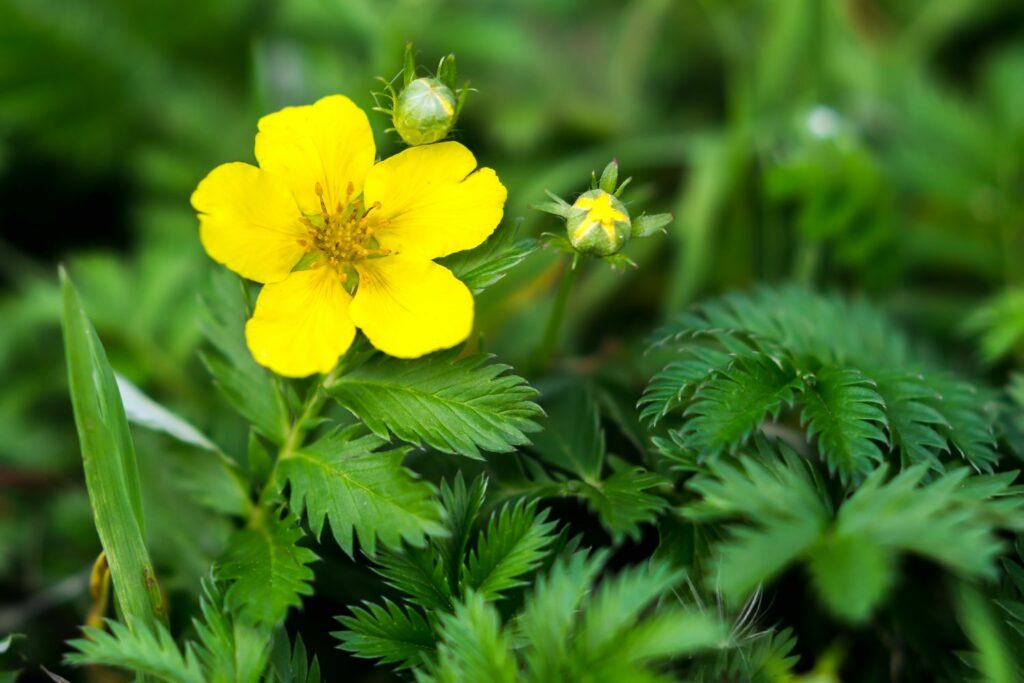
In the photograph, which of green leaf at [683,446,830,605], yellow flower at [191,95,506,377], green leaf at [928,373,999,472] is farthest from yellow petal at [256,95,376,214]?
green leaf at [928,373,999,472]

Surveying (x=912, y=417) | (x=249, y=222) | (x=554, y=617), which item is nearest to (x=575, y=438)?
(x=554, y=617)

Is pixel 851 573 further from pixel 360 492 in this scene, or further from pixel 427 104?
pixel 427 104

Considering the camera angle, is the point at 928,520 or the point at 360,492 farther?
the point at 360,492

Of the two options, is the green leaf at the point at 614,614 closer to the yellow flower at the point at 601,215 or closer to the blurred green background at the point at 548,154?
the yellow flower at the point at 601,215

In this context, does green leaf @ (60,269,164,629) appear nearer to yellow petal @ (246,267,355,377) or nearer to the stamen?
yellow petal @ (246,267,355,377)

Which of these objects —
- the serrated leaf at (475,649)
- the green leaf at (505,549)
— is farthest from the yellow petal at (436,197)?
the serrated leaf at (475,649)

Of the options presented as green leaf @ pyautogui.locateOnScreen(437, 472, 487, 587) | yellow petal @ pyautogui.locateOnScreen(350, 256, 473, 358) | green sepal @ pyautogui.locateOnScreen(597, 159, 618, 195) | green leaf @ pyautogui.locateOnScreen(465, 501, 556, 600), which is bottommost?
green leaf @ pyautogui.locateOnScreen(465, 501, 556, 600)
